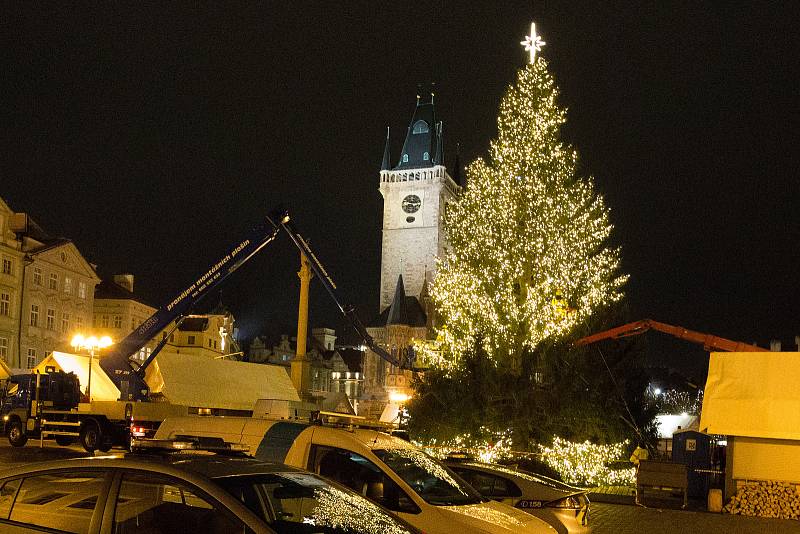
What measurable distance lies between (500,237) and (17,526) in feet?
Answer: 70.3

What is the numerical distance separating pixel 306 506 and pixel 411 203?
10798 cm

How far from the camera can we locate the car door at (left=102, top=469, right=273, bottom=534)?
5.39 m

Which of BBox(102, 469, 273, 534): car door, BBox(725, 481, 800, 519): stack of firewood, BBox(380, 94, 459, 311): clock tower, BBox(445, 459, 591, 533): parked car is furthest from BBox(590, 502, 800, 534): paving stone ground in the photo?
BBox(380, 94, 459, 311): clock tower

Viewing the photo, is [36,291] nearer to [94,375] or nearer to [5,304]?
[5,304]

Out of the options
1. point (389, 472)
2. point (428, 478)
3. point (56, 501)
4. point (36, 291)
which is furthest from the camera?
point (36, 291)

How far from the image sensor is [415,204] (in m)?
113

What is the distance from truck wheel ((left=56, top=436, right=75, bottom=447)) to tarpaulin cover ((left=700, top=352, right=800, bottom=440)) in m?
22.2

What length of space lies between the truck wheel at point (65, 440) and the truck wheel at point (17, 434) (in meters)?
1.13

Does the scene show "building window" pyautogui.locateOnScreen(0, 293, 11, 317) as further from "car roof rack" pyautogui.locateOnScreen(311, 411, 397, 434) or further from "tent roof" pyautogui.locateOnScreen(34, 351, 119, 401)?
"car roof rack" pyautogui.locateOnScreen(311, 411, 397, 434)

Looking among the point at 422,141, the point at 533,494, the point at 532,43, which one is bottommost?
the point at 533,494

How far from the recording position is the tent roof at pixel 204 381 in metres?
33.8

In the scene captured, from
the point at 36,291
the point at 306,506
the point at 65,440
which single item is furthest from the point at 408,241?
the point at 306,506

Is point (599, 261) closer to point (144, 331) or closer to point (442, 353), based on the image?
point (442, 353)

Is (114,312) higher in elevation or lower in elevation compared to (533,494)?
higher
